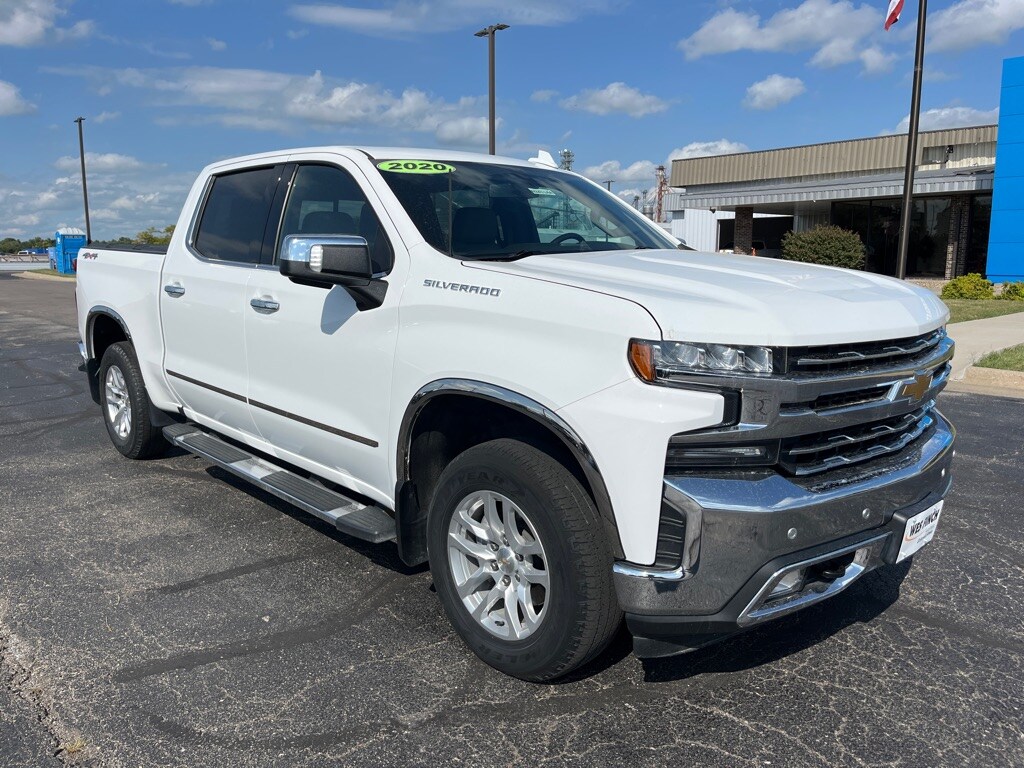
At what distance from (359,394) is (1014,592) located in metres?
3.05

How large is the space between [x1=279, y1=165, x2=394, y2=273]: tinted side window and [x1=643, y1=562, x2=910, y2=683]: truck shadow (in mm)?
1912

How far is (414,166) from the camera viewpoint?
4035 millimetres

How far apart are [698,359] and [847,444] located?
0.66 metres

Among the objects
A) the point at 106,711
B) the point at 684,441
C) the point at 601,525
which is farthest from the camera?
the point at 106,711

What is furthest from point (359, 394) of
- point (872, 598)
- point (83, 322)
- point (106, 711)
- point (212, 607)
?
point (83, 322)

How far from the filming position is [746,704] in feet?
10.0

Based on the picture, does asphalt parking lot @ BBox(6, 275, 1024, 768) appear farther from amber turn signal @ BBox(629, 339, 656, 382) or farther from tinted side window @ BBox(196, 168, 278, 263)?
tinted side window @ BBox(196, 168, 278, 263)

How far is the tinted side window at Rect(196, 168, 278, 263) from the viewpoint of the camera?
4531 millimetres

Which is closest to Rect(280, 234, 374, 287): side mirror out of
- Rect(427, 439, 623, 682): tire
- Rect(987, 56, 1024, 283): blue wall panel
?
Rect(427, 439, 623, 682): tire

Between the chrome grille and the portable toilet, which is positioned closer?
the chrome grille

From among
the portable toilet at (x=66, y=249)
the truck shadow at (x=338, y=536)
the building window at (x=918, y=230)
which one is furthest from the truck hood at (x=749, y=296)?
the portable toilet at (x=66, y=249)

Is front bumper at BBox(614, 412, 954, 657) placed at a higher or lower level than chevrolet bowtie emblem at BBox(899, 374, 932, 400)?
lower

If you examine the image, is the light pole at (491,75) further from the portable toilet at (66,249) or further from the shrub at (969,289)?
the portable toilet at (66,249)

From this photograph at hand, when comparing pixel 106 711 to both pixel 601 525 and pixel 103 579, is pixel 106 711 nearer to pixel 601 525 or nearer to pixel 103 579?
pixel 103 579
